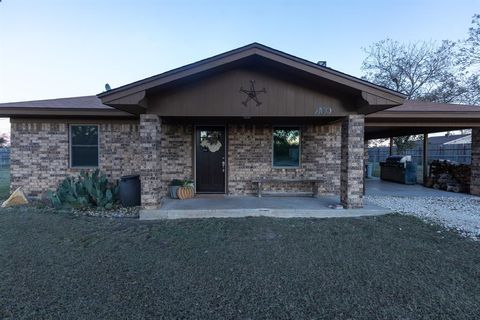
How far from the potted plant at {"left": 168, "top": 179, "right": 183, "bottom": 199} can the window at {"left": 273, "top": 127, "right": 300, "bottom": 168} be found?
2895 mm

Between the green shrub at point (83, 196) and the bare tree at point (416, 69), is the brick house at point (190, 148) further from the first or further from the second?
the bare tree at point (416, 69)

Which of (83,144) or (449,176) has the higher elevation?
(83,144)

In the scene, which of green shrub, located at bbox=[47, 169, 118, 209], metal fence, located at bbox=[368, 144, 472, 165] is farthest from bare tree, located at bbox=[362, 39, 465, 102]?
green shrub, located at bbox=[47, 169, 118, 209]

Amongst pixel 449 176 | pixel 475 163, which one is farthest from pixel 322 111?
pixel 449 176

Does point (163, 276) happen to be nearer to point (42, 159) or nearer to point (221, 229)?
point (221, 229)

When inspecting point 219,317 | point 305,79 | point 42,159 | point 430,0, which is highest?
point 430,0

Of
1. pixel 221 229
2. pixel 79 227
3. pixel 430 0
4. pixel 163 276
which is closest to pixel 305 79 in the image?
pixel 221 229

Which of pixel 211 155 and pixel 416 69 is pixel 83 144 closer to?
pixel 211 155

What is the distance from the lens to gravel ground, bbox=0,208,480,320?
8.50ft

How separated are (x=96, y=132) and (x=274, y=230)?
6127mm

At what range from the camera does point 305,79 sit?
5.83m

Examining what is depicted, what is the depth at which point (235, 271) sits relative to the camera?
3.41 meters

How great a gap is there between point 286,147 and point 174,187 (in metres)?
3.54

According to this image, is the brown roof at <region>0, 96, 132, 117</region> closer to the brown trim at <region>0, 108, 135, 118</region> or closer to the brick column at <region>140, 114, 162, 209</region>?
the brown trim at <region>0, 108, 135, 118</region>
